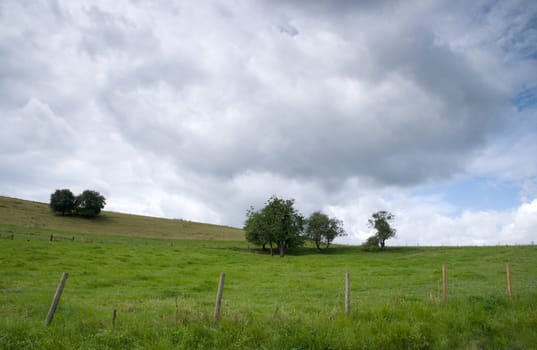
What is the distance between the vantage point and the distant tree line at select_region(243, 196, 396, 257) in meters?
74.7

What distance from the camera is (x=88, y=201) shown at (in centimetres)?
9100

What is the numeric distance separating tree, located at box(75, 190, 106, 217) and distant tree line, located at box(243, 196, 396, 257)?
4103cm

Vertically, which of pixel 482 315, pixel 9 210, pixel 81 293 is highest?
pixel 9 210

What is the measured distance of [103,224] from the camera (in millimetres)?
87375

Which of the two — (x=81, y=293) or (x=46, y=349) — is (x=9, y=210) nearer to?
(x=81, y=293)

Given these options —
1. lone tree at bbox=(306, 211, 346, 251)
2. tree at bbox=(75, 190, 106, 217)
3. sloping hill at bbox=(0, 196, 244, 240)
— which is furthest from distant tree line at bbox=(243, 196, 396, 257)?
tree at bbox=(75, 190, 106, 217)

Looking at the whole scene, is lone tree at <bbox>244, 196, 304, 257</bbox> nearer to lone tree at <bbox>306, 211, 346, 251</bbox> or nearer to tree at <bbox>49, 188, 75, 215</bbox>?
lone tree at <bbox>306, 211, 346, 251</bbox>

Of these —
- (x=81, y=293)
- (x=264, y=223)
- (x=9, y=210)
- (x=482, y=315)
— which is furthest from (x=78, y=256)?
(x=9, y=210)

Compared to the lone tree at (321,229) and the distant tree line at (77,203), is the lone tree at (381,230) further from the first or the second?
the distant tree line at (77,203)

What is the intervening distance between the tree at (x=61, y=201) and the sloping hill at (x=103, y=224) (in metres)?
2.10

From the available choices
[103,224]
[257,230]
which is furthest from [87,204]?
[257,230]

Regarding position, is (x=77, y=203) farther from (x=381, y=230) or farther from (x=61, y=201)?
(x=381, y=230)

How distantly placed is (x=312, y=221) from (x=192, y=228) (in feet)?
130

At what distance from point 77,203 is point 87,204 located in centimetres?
228
